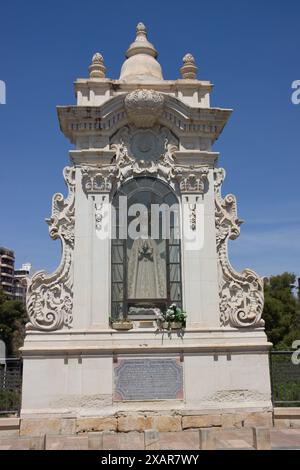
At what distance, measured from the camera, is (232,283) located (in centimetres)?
1404

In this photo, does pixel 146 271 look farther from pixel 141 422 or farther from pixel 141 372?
pixel 141 422

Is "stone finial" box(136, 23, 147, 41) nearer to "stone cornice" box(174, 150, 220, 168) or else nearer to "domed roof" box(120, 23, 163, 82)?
"domed roof" box(120, 23, 163, 82)

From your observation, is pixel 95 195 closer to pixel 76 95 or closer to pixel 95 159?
pixel 95 159

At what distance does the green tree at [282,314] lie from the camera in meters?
34.2

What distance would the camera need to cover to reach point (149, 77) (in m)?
15.6

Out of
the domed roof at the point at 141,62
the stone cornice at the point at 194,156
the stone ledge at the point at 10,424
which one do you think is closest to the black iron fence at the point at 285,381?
the stone cornice at the point at 194,156

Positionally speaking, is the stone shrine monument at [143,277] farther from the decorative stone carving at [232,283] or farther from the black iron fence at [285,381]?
the black iron fence at [285,381]

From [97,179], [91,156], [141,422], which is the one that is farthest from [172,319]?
[91,156]

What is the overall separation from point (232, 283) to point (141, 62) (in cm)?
767

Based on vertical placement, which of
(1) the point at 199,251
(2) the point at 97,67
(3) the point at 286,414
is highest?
(2) the point at 97,67

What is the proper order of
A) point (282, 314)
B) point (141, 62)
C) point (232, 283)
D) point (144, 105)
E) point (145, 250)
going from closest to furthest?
point (232, 283), point (144, 105), point (145, 250), point (141, 62), point (282, 314)

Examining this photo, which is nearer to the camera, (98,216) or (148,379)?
(148,379)

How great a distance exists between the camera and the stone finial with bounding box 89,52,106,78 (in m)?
15.2

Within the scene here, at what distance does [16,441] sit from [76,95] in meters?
9.55
